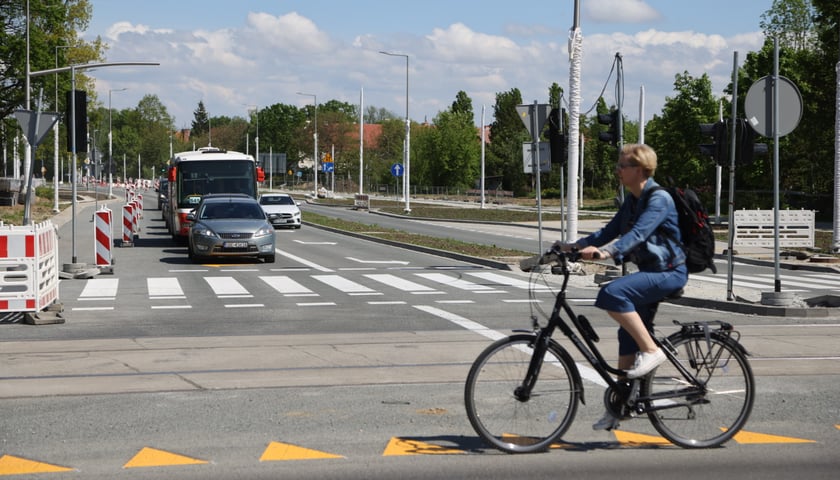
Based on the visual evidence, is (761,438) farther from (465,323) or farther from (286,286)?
(286,286)

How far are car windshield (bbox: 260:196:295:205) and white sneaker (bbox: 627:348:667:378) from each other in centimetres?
3858

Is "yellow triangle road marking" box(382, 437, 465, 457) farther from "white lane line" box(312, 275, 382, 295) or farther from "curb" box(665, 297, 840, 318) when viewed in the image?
"white lane line" box(312, 275, 382, 295)

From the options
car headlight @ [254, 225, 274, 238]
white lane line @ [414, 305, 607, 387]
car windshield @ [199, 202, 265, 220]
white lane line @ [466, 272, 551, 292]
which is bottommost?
white lane line @ [466, 272, 551, 292]

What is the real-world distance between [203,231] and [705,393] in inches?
740

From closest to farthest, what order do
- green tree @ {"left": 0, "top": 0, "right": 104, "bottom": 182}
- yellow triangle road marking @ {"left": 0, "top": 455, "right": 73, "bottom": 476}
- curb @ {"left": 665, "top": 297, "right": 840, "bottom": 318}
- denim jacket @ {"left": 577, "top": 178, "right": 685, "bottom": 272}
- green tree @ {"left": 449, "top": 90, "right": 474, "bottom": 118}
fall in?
yellow triangle road marking @ {"left": 0, "top": 455, "right": 73, "bottom": 476} → denim jacket @ {"left": 577, "top": 178, "right": 685, "bottom": 272} → curb @ {"left": 665, "top": 297, "right": 840, "bottom": 318} → green tree @ {"left": 0, "top": 0, "right": 104, "bottom": 182} → green tree @ {"left": 449, "top": 90, "right": 474, "bottom": 118}

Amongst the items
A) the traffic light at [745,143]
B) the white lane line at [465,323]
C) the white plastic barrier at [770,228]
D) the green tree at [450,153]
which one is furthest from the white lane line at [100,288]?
the green tree at [450,153]

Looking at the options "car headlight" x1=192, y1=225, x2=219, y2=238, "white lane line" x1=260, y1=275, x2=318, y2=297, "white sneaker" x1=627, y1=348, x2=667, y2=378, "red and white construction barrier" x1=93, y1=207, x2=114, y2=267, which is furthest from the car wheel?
"white sneaker" x1=627, y1=348, x2=667, y2=378

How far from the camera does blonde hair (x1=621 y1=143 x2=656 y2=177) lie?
629 cm

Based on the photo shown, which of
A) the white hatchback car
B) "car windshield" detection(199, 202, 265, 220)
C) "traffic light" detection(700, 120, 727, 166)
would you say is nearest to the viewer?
"traffic light" detection(700, 120, 727, 166)

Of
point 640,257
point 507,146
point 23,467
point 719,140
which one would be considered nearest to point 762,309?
point 719,140

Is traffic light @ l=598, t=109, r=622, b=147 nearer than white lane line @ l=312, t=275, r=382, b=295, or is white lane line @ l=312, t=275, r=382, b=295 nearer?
white lane line @ l=312, t=275, r=382, b=295

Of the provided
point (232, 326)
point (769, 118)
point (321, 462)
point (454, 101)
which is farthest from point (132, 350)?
point (454, 101)

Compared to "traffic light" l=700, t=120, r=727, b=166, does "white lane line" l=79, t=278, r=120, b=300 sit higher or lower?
lower

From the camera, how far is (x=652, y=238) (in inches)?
243
